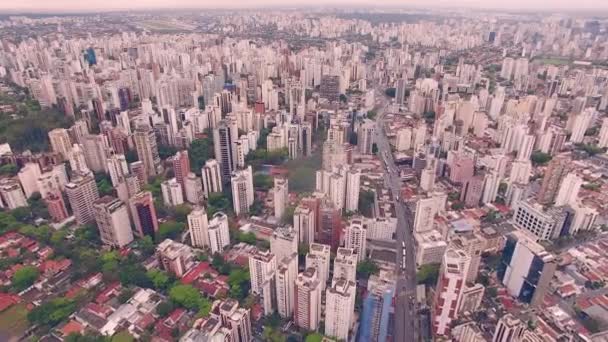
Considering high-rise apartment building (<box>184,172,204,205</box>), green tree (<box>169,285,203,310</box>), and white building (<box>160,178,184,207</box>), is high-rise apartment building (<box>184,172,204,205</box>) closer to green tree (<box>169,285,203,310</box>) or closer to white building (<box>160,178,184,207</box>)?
white building (<box>160,178,184,207</box>)

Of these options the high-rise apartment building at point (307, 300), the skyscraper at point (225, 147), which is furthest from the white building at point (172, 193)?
the high-rise apartment building at point (307, 300)

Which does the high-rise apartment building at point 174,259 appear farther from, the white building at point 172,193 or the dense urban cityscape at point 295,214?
the white building at point 172,193

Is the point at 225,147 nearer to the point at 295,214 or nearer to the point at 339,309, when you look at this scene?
the point at 295,214

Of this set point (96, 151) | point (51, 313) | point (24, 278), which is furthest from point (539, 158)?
point (24, 278)

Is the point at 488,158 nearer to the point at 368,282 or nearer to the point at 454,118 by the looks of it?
the point at 454,118

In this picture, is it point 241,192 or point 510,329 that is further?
point 241,192
